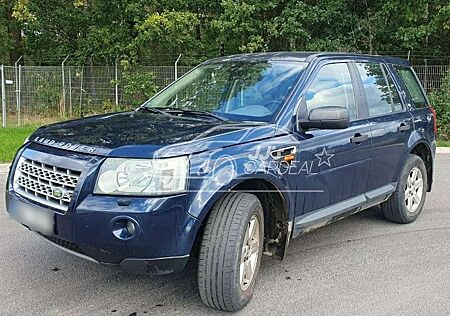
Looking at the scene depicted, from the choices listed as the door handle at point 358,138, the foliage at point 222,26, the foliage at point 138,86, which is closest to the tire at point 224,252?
the door handle at point 358,138

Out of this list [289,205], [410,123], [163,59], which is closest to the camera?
[289,205]

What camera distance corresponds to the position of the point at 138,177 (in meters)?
3.15

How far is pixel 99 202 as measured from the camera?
313 centimetres

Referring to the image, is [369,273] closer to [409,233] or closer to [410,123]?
[409,233]

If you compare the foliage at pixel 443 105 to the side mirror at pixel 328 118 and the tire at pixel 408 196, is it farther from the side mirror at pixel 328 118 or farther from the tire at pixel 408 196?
the side mirror at pixel 328 118

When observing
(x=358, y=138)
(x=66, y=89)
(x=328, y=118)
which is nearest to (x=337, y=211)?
(x=358, y=138)

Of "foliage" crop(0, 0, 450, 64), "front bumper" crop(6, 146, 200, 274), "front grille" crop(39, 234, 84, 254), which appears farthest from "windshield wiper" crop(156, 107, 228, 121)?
"foliage" crop(0, 0, 450, 64)

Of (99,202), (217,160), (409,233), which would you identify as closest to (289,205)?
(217,160)

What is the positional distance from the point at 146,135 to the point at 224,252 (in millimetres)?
935

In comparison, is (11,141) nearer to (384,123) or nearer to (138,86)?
(138,86)

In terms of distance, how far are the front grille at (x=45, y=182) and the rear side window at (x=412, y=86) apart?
13.0 feet

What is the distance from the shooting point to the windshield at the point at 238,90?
4.13 metres

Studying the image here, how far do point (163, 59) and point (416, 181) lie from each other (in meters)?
14.3

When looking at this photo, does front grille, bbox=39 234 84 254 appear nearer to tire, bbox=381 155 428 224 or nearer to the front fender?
the front fender
